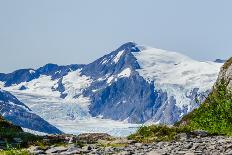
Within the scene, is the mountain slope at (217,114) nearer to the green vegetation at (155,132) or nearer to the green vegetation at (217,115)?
the green vegetation at (217,115)

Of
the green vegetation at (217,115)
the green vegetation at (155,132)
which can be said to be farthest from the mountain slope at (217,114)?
the green vegetation at (155,132)

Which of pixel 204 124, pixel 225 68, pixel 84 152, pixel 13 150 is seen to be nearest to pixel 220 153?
pixel 84 152

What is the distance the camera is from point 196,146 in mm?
20000

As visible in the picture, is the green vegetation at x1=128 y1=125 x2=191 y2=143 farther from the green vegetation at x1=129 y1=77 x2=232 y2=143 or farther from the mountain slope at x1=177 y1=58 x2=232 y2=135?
the mountain slope at x1=177 y1=58 x2=232 y2=135

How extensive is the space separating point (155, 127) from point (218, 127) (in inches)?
183

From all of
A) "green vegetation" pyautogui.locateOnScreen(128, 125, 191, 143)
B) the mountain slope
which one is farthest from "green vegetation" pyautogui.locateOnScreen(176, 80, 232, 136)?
"green vegetation" pyautogui.locateOnScreen(128, 125, 191, 143)

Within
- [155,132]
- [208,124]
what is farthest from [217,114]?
[155,132]

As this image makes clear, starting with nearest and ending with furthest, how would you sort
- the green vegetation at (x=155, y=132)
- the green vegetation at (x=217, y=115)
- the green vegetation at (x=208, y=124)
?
the green vegetation at (x=155, y=132) → the green vegetation at (x=208, y=124) → the green vegetation at (x=217, y=115)

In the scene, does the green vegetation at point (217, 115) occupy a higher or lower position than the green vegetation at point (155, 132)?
higher

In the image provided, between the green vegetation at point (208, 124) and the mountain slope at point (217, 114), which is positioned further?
the mountain slope at point (217, 114)

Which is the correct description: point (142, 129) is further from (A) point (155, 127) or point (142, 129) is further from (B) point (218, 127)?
(B) point (218, 127)

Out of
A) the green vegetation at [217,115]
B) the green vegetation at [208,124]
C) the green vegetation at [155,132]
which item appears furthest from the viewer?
the green vegetation at [217,115]

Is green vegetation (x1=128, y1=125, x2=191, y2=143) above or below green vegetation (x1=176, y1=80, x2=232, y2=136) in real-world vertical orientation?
below

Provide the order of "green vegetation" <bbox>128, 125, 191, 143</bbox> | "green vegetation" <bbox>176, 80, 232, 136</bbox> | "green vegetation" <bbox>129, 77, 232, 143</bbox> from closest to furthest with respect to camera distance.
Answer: "green vegetation" <bbox>128, 125, 191, 143</bbox> → "green vegetation" <bbox>129, 77, 232, 143</bbox> → "green vegetation" <bbox>176, 80, 232, 136</bbox>
